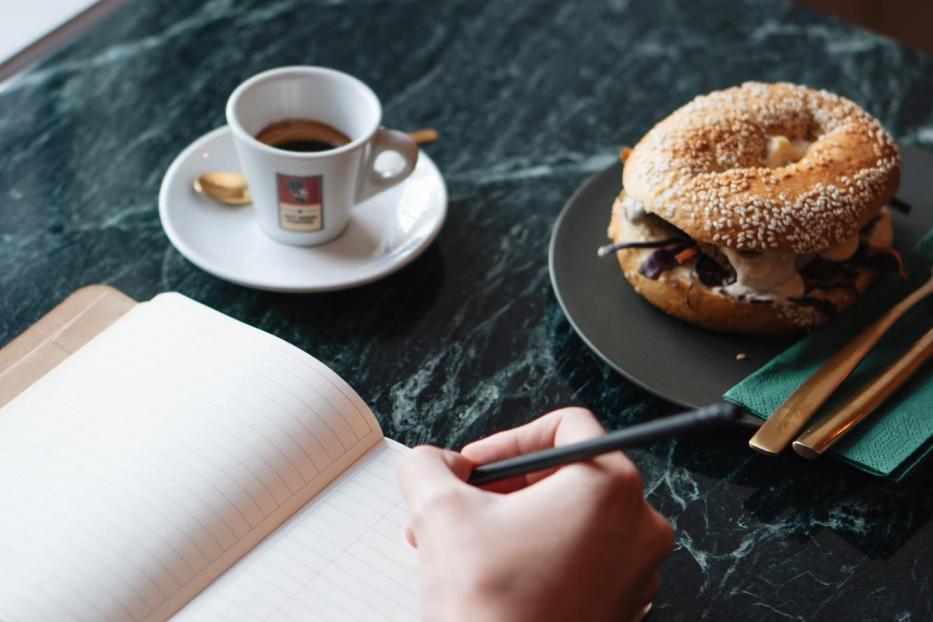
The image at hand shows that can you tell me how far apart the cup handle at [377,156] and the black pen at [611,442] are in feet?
1.86

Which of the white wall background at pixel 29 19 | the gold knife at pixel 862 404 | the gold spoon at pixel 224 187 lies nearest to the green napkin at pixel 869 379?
the gold knife at pixel 862 404

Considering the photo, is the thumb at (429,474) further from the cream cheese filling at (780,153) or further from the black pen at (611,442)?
A: the cream cheese filling at (780,153)

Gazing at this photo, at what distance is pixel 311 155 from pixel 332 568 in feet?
1.78

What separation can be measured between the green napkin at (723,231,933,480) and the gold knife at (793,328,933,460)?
13mm

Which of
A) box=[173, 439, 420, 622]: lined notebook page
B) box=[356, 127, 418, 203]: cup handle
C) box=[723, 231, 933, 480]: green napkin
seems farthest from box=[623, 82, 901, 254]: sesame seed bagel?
box=[173, 439, 420, 622]: lined notebook page

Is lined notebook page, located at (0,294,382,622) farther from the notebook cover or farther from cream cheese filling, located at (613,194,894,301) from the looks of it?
cream cheese filling, located at (613,194,894,301)

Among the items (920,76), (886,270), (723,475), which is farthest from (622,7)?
(723,475)

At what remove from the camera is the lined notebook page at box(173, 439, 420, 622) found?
2.85 ft

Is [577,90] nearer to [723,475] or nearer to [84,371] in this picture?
[723,475]

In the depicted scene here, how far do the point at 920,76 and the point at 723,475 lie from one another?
96cm

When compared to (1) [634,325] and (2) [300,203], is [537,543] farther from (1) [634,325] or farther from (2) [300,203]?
(2) [300,203]

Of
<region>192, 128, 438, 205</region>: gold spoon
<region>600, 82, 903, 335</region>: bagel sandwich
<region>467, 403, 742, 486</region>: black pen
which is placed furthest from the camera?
<region>192, 128, 438, 205</region>: gold spoon

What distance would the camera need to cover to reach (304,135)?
4.49 ft

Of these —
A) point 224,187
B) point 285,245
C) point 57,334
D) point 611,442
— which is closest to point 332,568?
point 611,442
